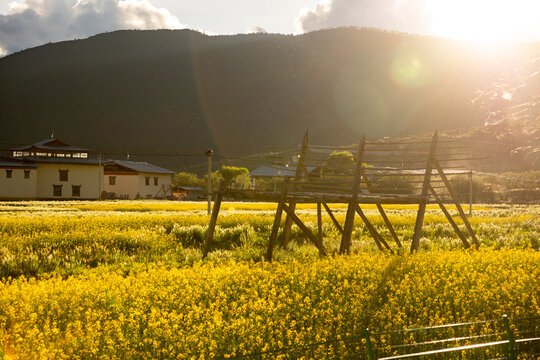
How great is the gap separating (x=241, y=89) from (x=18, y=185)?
118 m

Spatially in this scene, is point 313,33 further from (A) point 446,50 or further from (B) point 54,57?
(B) point 54,57

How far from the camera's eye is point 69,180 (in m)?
56.2

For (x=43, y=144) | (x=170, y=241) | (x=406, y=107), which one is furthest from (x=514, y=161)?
(x=170, y=241)

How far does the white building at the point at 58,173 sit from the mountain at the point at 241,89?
2811 inches

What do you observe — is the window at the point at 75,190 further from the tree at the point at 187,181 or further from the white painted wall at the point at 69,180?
the tree at the point at 187,181

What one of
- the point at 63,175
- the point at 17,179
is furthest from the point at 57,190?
the point at 17,179

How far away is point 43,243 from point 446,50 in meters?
184

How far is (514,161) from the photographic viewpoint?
88938mm

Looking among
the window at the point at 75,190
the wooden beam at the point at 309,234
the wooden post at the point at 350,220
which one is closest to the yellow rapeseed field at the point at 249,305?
the wooden post at the point at 350,220

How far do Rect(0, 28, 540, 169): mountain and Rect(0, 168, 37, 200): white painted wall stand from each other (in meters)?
75.2

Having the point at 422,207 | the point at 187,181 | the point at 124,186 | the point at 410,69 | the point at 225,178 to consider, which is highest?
the point at 410,69

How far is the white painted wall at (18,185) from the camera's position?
5197 cm

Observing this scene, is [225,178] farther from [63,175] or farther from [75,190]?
[63,175]

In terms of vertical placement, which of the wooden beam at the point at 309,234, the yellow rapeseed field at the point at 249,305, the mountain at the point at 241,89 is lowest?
the yellow rapeseed field at the point at 249,305
